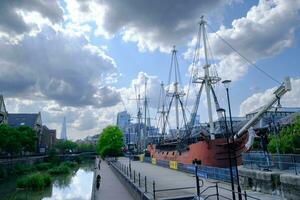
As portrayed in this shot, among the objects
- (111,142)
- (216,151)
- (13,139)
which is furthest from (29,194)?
(111,142)

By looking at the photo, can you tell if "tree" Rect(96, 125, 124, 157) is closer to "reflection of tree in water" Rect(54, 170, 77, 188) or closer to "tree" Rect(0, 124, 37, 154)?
"tree" Rect(0, 124, 37, 154)

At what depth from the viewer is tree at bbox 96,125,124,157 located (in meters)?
80.2

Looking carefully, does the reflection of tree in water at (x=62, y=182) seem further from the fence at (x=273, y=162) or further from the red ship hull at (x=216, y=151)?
the fence at (x=273, y=162)

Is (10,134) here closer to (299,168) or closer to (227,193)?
(227,193)

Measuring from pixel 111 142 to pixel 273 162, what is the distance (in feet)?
222

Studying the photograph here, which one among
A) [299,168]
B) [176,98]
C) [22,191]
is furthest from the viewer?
[176,98]

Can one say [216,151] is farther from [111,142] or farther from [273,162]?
[111,142]

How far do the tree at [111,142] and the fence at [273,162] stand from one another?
63139 mm

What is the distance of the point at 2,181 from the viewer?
144ft

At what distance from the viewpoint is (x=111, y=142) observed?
268 ft

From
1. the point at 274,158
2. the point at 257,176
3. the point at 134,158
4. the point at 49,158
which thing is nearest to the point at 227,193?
the point at 257,176

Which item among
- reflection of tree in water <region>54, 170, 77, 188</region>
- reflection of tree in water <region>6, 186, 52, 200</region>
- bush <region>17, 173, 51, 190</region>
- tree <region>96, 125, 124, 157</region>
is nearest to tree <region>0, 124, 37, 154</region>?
reflection of tree in water <region>54, 170, 77, 188</region>

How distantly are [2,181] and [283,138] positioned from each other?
3997 centimetres

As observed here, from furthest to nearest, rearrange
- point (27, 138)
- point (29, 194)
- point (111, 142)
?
point (111, 142)
point (27, 138)
point (29, 194)
